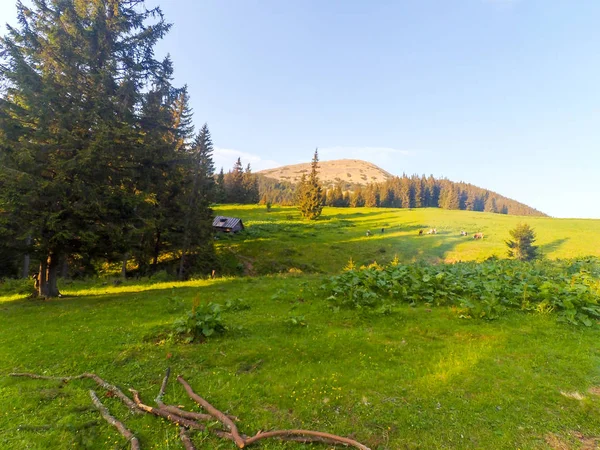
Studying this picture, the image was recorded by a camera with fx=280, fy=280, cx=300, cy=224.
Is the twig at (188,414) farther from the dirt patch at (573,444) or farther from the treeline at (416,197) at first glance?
the treeline at (416,197)

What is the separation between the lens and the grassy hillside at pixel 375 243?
34.9m

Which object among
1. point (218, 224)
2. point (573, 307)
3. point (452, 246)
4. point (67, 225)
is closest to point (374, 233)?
point (452, 246)

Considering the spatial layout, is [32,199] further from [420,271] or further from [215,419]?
[420,271]

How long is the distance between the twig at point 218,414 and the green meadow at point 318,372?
134 mm

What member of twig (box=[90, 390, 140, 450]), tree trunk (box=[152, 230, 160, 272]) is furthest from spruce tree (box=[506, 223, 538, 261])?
twig (box=[90, 390, 140, 450])

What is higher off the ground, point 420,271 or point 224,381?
point 420,271

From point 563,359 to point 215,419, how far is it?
23.9 feet

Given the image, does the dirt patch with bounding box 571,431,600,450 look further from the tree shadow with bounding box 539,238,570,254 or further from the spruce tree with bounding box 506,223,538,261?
the tree shadow with bounding box 539,238,570,254

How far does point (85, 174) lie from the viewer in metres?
11.0

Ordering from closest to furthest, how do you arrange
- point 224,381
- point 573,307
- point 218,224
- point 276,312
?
point 224,381 < point 573,307 < point 276,312 < point 218,224

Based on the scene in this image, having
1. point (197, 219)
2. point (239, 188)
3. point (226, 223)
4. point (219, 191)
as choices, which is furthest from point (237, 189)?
point (197, 219)

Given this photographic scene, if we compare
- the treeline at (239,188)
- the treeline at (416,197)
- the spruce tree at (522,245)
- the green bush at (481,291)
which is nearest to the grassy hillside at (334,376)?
the green bush at (481,291)

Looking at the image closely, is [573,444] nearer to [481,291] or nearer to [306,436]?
[306,436]

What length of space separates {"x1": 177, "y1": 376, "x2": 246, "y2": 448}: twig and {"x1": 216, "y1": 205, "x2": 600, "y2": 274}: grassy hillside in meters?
25.6
